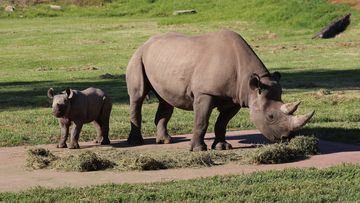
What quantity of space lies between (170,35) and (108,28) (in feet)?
112

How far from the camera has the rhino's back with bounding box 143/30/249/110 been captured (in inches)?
509

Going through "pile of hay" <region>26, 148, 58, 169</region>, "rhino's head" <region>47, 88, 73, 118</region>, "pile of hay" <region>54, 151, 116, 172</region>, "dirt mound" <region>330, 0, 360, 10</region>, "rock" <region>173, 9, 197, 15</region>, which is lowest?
"rock" <region>173, 9, 197, 15</region>

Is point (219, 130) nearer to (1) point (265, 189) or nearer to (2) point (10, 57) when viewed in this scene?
(1) point (265, 189)

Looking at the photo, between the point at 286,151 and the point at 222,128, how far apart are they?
1685mm

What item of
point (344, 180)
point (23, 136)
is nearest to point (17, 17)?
point (23, 136)

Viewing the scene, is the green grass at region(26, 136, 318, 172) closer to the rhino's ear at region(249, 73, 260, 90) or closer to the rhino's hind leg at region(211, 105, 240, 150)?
the rhino's hind leg at region(211, 105, 240, 150)

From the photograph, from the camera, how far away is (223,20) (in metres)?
48.8

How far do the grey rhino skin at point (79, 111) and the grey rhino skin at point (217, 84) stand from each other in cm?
53

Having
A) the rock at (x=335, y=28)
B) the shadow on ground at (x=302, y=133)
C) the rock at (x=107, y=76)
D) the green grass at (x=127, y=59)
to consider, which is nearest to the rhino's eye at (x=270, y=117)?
the shadow on ground at (x=302, y=133)

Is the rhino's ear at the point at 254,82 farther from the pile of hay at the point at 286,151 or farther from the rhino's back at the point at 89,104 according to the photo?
the rhino's back at the point at 89,104

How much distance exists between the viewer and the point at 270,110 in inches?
499

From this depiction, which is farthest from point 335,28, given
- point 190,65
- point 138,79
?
point 190,65

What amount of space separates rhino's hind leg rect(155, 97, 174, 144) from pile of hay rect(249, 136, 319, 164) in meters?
2.44

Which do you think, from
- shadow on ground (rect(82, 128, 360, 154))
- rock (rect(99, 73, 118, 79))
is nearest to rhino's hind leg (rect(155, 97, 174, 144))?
shadow on ground (rect(82, 128, 360, 154))
